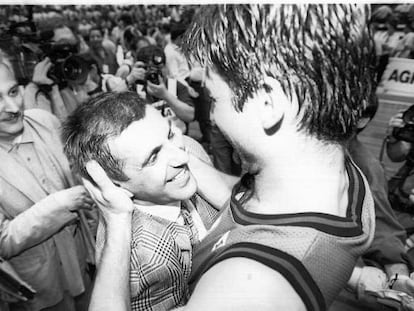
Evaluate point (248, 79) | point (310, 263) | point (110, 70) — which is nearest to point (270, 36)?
point (248, 79)

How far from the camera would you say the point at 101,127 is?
65cm

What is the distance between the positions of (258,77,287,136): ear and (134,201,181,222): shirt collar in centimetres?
31

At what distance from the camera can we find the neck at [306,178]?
54 cm

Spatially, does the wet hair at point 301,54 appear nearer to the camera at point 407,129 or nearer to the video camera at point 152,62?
the camera at point 407,129

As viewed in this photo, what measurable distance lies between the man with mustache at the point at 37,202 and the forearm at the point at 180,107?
307 millimetres

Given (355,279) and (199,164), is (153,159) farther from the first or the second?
(355,279)

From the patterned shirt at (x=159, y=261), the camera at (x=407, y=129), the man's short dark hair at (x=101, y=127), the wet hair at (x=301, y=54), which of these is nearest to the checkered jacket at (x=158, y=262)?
the patterned shirt at (x=159, y=261)

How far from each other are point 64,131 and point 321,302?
567 mm

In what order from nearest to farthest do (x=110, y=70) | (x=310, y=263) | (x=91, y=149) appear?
(x=310, y=263)
(x=91, y=149)
(x=110, y=70)

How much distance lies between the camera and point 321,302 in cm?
50

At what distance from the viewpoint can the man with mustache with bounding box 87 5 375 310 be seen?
0.47 m

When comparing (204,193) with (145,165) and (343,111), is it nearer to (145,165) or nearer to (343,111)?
(145,165)

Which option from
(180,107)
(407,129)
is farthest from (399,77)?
(180,107)

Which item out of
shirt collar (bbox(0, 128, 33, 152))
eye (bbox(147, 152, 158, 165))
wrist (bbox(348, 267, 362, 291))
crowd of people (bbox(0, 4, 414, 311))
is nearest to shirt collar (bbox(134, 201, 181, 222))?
crowd of people (bbox(0, 4, 414, 311))
